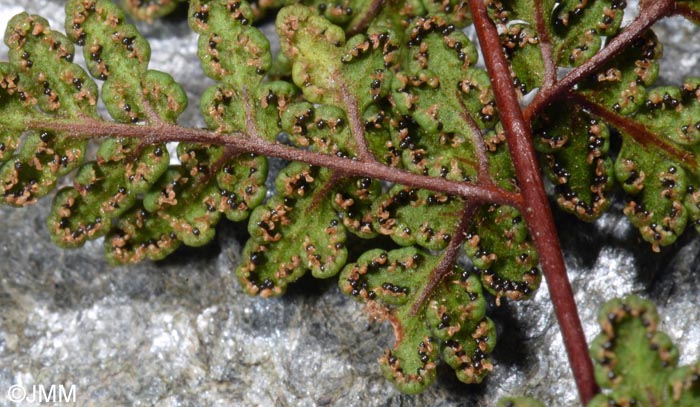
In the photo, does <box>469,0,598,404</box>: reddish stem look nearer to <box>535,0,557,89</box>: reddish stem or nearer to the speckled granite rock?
<box>535,0,557,89</box>: reddish stem

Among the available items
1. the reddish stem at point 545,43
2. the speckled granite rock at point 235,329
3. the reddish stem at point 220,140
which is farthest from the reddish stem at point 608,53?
the speckled granite rock at point 235,329

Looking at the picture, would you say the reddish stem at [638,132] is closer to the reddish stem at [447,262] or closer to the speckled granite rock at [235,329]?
the speckled granite rock at [235,329]

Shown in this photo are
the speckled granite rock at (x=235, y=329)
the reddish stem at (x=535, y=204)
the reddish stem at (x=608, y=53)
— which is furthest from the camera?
the speckled granite rock at (x=235, y=329)

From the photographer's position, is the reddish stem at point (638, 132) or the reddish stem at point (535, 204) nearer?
the reddish stem at point (535, 204)

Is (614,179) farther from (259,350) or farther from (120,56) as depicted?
(120,56)

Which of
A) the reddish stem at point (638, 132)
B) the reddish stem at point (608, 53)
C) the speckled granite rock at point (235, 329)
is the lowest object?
the speckled granite rock at point (235, 329)

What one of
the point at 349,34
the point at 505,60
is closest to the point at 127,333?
the point at 349,34

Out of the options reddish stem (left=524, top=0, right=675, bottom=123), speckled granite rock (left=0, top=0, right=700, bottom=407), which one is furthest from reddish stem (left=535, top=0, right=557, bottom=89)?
speckled granite rock (left=0, top=0, right=700, bottom=407)
